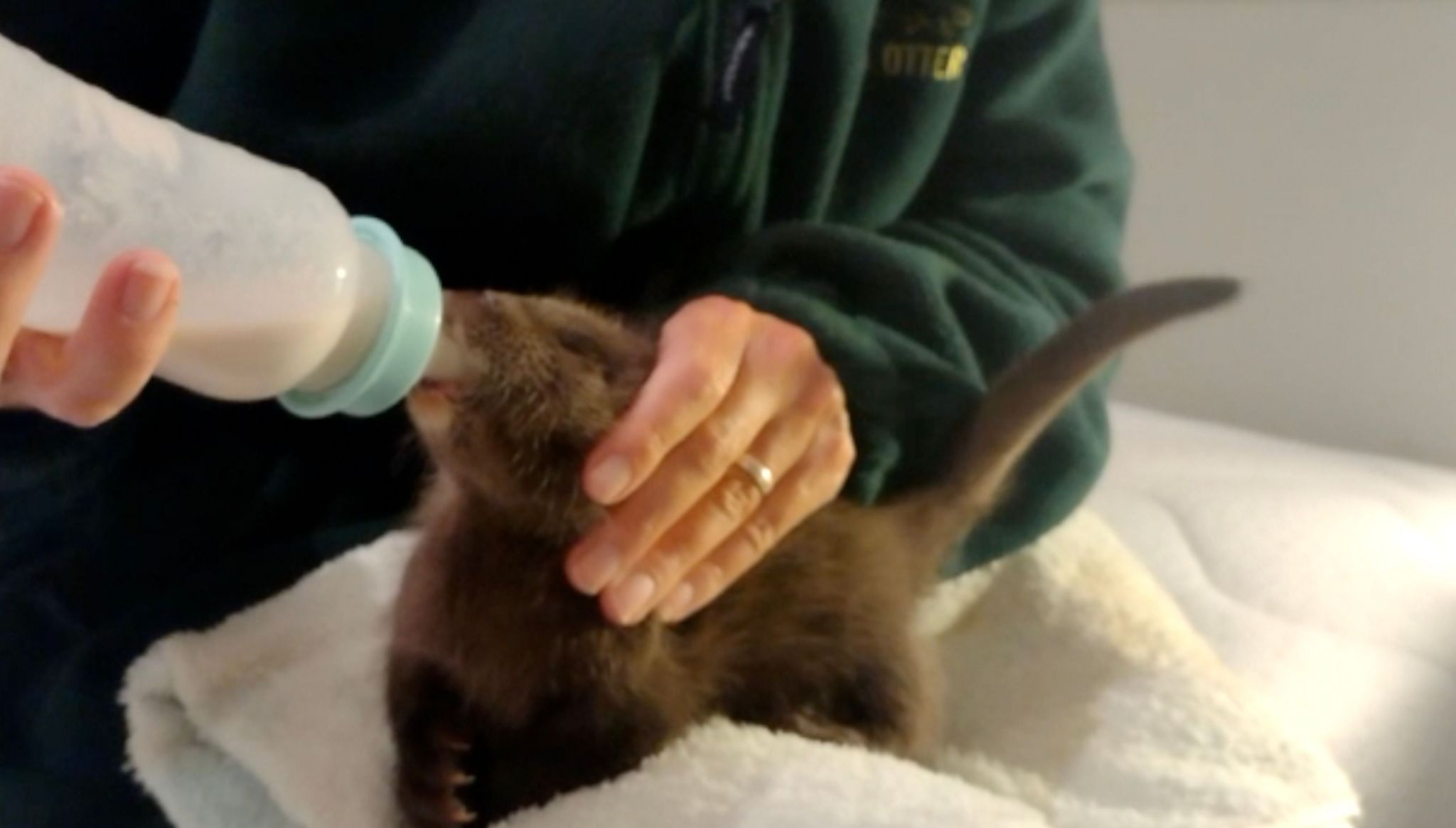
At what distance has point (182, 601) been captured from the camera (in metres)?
0.62

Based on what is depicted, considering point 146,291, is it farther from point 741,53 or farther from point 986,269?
point 986,269

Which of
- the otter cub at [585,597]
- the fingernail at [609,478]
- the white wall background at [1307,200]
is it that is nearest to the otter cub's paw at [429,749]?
the otter cub at [585,597]

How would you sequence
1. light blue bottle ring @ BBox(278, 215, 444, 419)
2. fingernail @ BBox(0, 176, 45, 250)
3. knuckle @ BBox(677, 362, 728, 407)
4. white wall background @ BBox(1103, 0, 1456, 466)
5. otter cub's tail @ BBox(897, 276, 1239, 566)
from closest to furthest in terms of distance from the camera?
fingernail @ BBox(0, 176, 45, 250)
light blue bottle ring @ BBox(278, 215, 444, 419)
knuckle @ BBox(677, 362, 728, 407)
otter cub's tail @ BBox(897, 276, 1239, 566)
white wall background @ BBox(1103, 0, 1456, 466)

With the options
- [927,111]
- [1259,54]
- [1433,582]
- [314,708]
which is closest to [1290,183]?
[1259,54]

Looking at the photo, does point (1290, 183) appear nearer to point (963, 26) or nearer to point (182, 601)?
point (963, 26)

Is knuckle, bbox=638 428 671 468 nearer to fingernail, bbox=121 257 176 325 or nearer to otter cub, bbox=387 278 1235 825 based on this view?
otter cub, bbox=387 278 1235 825

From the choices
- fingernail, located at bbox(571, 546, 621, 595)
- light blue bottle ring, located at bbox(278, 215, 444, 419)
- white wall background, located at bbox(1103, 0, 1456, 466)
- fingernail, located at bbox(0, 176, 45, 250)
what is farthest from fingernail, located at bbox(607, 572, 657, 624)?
white wall background, located at bbox(1103, 0, 1456, 466)

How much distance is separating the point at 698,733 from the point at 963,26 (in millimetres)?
368

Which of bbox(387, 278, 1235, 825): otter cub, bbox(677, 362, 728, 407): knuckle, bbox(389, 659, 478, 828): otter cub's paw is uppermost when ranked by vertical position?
bbox(677, 362, 728, 407): knuckle

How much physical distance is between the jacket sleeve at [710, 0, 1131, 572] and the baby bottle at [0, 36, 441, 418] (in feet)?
0.83

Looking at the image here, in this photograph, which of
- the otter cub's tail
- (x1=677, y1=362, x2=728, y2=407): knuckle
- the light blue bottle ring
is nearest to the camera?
the light blue bottle ring

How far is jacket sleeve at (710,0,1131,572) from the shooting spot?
68 centimetres

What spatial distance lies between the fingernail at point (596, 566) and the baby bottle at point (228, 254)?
11 cm

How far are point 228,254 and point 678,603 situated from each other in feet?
0.74
